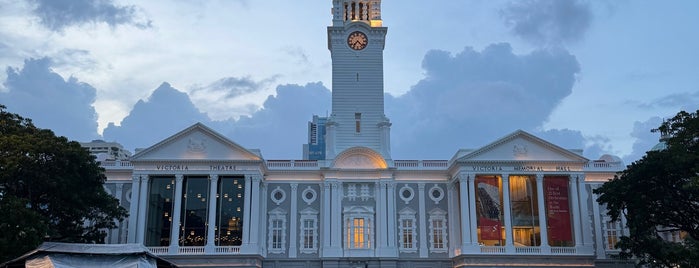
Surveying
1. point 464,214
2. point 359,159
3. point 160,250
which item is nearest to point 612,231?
point 464,214

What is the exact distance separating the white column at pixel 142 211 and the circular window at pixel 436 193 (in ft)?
65.0

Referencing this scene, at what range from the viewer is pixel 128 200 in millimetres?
48500

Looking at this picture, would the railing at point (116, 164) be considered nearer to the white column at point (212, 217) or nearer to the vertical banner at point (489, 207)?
the white column at point (212, 217)

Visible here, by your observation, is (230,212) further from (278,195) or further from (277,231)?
(278,195)

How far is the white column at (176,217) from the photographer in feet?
147

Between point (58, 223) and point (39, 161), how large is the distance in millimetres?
4345

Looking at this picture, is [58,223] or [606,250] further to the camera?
[606,250]

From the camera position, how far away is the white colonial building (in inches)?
1786

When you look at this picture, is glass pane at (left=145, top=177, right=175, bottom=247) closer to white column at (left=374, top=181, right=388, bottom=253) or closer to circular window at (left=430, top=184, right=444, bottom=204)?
white column at (left=374, top=181, right=388, bottom=253)

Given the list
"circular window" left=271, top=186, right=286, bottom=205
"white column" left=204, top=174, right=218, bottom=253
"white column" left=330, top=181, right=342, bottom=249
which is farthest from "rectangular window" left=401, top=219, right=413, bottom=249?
"white column" left=204, top=174, right=218, bottom=253

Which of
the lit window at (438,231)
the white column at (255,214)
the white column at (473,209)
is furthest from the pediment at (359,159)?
the white column at (473,209)

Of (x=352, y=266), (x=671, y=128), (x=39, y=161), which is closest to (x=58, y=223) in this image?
(x=39, y=161)

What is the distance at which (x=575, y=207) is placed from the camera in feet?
152

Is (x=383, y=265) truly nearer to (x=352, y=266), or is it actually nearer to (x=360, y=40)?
(x=352, y=266)
